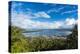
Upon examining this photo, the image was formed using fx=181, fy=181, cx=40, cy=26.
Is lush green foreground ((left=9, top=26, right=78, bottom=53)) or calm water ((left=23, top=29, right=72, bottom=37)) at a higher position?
calm water ((left=23, top=29, right=72, bottom=37))

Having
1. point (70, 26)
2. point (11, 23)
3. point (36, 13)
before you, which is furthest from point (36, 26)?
point (70, 26)

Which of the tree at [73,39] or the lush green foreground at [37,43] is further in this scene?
the tree at [73,39]

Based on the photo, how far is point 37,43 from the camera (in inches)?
93.9

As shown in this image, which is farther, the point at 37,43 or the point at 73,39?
the point at 73,39

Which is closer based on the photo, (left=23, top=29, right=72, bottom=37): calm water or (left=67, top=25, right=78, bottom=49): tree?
(left=23, top=29, right=72, bottom=37): calm water

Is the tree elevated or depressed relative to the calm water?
depressed

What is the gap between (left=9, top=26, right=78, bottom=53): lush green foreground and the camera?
2277mm

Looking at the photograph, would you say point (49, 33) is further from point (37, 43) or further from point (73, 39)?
Answer: point (73, 39)

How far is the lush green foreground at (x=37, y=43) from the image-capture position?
228 centimetres

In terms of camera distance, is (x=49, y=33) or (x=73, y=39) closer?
(x=49, y=33)

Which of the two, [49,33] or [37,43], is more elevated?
[49,33]

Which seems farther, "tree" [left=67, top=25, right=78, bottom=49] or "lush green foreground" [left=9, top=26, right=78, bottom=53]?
"tree" [left=67, top=25, right=78, bottom=49]

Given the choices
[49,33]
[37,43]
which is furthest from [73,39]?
[37,43]

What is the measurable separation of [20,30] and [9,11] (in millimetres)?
276
